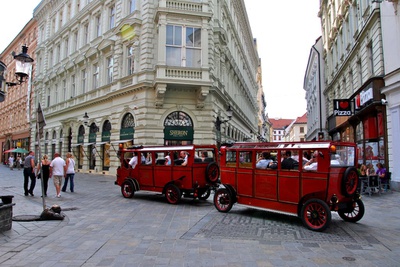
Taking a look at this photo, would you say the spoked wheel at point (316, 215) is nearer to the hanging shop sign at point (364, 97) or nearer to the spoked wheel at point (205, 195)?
the spoked wheel at point (205, 195)

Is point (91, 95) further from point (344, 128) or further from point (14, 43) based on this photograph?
point (14, 43)

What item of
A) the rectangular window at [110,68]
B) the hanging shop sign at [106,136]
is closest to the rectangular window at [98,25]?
the rectangular window at [110,68]

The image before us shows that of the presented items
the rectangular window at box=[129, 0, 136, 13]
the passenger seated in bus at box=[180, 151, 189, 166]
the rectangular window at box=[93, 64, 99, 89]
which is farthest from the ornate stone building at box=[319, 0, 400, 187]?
the rectangular window at box=[93, 64, 99, 89]

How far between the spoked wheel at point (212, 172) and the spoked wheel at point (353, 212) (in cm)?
419

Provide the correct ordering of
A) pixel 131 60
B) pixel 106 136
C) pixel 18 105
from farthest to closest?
1. pixel 18 105
2. pixel 106 136
3. pixel 131 60

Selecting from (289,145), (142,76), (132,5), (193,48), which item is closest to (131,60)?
(142,76)

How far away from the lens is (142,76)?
2150 centimetres

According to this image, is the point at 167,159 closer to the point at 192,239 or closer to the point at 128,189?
the point at 128,189

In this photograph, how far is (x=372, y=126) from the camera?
1755cm

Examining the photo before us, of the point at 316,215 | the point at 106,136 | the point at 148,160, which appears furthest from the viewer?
the point at 106,136

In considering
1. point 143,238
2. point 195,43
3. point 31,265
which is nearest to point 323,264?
point 143,238

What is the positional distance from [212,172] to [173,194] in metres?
1.54

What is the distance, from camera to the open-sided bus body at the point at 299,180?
743 centimetres

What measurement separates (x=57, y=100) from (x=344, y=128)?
27.9 m
